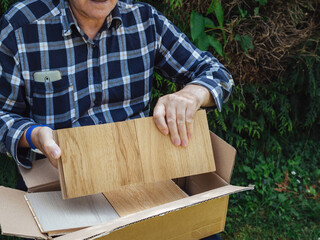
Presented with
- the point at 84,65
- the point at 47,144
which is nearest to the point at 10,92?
the point at 84,65

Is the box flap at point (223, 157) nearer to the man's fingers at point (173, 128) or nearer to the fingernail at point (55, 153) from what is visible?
the man's fingers at point (173, 128)

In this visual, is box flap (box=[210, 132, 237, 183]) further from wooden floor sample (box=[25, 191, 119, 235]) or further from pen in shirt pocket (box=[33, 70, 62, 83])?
pen in shirt pocket (box=[33, 70, 62, 83])

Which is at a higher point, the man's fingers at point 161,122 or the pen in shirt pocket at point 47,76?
the pen in shirt pocket at point 47,76

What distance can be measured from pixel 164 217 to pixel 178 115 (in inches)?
12.7

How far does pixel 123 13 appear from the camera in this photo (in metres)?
1.41

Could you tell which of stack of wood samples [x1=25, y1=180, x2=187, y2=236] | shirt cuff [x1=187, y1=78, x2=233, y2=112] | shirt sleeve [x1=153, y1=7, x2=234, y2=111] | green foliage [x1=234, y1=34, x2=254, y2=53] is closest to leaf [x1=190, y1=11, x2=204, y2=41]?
green foliage [x1=234, y1=34, x2=254, y2=53]

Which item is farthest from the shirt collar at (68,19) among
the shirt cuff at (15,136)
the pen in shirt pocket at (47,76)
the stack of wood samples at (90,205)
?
the stack of wood samples at (90,205)

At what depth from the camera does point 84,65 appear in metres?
1.33

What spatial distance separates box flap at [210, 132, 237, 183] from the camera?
3.67 ft

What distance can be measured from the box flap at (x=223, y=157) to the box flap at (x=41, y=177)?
0.53 meters

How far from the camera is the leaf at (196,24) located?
194 cm

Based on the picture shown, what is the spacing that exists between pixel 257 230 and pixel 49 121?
1464mm

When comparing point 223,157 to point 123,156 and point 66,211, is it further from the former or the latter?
point 66,211

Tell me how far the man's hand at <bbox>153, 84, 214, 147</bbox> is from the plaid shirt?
0.14 m
